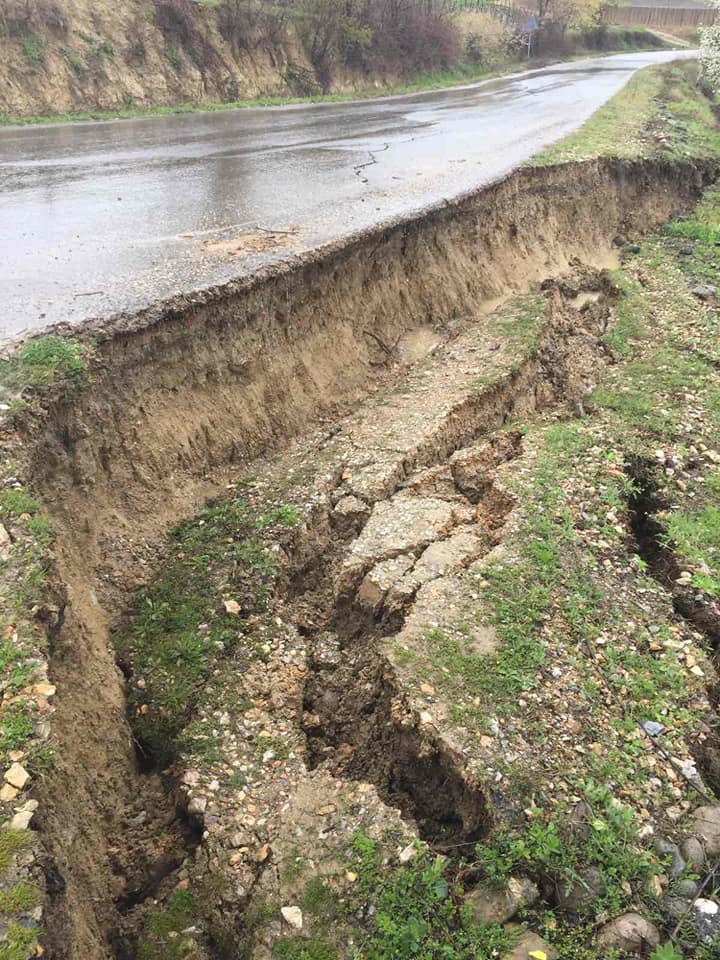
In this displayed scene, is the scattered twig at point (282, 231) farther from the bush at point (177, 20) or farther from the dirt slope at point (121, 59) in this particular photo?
the bush at point (177, 20)

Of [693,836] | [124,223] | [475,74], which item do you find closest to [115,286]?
[124,223]

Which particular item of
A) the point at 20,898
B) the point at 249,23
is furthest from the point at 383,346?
the point at 249,23

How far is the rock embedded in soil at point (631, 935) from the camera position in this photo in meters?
4.04

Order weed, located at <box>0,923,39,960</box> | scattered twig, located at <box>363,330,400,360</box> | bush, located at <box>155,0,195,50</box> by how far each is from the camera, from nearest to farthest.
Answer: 1. weed, located at <box>0,923,39,960</box>
2. scattered twig, located at <box>363,330,400,360</box>
3. bush, located at <box>155,0,195,50</box>

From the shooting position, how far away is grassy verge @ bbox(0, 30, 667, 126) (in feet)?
57.8

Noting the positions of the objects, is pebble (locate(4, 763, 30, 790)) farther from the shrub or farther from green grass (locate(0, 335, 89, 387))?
the shrub

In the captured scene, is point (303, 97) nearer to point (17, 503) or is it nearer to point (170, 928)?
point (17, 503)

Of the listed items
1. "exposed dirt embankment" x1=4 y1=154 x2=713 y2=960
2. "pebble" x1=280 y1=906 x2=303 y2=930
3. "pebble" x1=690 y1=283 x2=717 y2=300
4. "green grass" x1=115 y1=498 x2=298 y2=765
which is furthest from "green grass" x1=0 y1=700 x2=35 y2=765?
"pebble" x1=690 y1=283 x2=717 y2=300

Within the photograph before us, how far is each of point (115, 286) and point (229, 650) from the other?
4111mm

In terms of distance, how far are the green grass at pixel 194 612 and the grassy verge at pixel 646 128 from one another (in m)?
10.0

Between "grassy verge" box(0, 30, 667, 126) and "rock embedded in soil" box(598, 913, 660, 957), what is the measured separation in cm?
1917

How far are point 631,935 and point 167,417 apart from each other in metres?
5.69

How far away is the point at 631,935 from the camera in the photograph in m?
4.08

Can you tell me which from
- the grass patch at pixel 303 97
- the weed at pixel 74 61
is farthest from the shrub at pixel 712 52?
the weed at pixel 74 61
